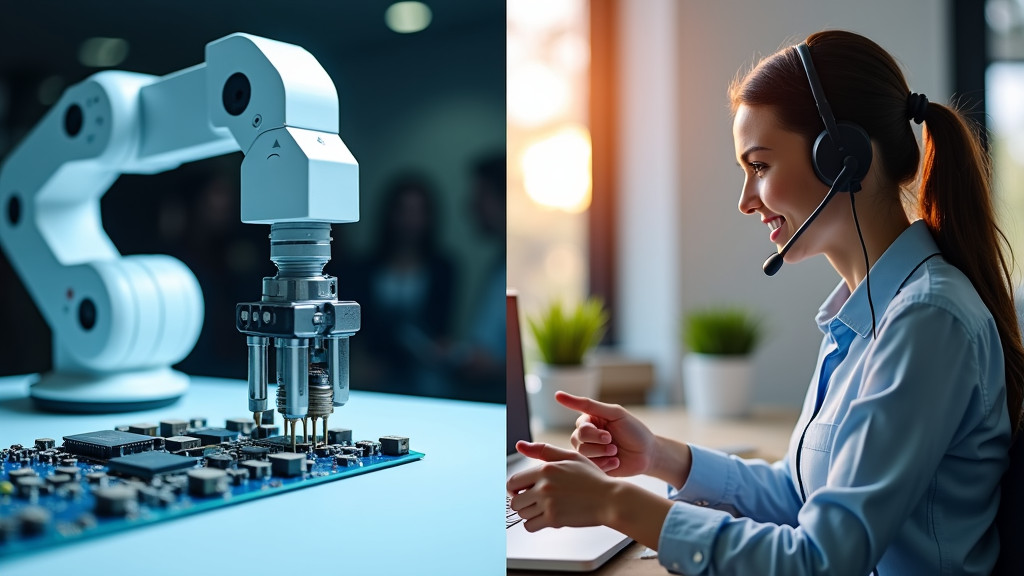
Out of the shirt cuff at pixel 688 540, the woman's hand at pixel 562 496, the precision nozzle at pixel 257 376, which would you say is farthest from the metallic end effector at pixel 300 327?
the shirt cuff at pixel 688 540

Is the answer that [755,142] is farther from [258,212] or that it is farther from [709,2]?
[709,2]

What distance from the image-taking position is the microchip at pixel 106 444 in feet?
2.54

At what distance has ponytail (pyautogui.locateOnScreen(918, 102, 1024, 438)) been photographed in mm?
762

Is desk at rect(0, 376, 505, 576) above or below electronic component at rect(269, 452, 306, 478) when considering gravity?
below

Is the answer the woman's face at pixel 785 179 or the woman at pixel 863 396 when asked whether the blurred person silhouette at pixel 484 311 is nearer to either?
the woman at pixel 863 396

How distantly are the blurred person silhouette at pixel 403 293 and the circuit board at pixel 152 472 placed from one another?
1.44 feet

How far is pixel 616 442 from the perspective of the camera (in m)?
0.90

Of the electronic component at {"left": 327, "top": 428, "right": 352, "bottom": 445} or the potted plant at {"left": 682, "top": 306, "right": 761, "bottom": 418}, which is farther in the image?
the potted plant at {"left": 682, "top": 306, "right": 761, "bottom": 418}

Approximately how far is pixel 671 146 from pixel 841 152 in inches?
50.8

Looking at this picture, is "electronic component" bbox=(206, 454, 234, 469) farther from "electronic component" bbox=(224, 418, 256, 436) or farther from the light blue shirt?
the light blue shirt

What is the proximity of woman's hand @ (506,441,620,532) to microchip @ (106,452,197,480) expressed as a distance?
0.94 feet

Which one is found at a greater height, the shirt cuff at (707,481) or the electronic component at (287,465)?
the electronic component at (287,465)

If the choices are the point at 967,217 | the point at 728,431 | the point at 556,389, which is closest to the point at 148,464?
the point at 967,217

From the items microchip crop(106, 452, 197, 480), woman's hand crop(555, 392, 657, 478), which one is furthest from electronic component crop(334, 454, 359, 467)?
woman's hand crop(555, 392, 657, 478)
